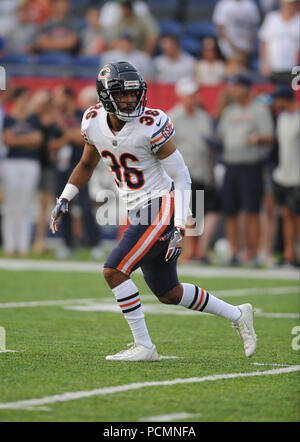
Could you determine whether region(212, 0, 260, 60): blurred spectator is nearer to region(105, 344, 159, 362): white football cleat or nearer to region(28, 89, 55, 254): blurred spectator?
region(28, 89, 55, 254): blurred spectator

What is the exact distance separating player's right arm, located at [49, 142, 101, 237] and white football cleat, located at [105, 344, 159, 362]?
34.4 inches

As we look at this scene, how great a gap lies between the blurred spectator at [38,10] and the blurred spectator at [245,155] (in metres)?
5.77

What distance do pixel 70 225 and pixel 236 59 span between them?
11.2 feet

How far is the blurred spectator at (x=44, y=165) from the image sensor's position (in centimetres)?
1212

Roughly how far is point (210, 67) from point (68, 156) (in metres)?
2.51

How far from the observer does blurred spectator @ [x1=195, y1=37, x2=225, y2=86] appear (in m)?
13.0

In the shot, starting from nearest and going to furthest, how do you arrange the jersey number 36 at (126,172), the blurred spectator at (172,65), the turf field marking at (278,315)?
the jersey number 36 at (126,172), the turf field marking at (278,315), the blurred spectator at (172,65)

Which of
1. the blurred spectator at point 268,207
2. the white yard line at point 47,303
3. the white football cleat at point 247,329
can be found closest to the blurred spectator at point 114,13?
the blurred spectator at point 268,207

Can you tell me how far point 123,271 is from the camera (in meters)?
5.17

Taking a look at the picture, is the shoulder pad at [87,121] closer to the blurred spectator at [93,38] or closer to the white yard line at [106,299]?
the white yard line at [106,299]

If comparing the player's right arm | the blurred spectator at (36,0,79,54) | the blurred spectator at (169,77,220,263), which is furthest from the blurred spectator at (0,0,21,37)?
the player's right arm

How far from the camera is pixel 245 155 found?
11023 millimetres

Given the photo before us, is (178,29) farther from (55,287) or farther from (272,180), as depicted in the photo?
(55,287)
